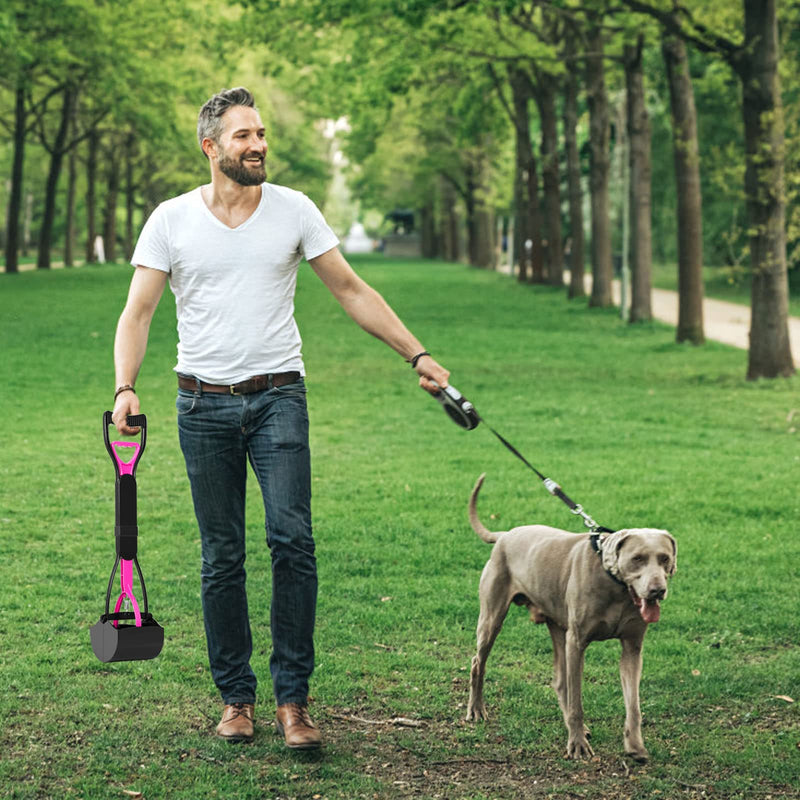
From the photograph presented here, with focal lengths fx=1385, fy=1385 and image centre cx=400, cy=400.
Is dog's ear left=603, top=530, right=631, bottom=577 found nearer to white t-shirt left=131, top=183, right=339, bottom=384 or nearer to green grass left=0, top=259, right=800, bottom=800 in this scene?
green grass left=0, top=259, right=800, bottom=800

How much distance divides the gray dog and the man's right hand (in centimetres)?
145

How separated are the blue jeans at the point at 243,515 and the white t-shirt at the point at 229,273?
0.12 m

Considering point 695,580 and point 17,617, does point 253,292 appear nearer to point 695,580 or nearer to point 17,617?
point 17,617

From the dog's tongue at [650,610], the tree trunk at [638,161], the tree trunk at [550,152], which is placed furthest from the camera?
the tree trunk at [550,152]

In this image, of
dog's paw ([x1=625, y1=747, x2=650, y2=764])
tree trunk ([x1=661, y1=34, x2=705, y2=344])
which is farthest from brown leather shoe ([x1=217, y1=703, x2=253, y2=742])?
tree trunk ([x1=661, y1=34, x2=705, y2=344])

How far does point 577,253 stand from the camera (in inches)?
1358

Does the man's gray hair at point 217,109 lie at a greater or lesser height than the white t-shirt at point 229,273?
greater

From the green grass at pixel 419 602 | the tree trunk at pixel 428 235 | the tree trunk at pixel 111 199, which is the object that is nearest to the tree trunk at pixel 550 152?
the green grass at pixel 419 602

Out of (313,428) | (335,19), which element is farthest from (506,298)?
(313,428)

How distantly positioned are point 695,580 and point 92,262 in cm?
5041

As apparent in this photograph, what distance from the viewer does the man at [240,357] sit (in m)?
4.86

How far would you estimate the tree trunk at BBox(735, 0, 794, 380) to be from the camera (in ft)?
54.0

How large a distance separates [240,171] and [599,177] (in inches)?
1010

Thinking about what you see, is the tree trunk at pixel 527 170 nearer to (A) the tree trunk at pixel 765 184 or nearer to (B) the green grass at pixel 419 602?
(A) the tree trunk at pixel 765 184
